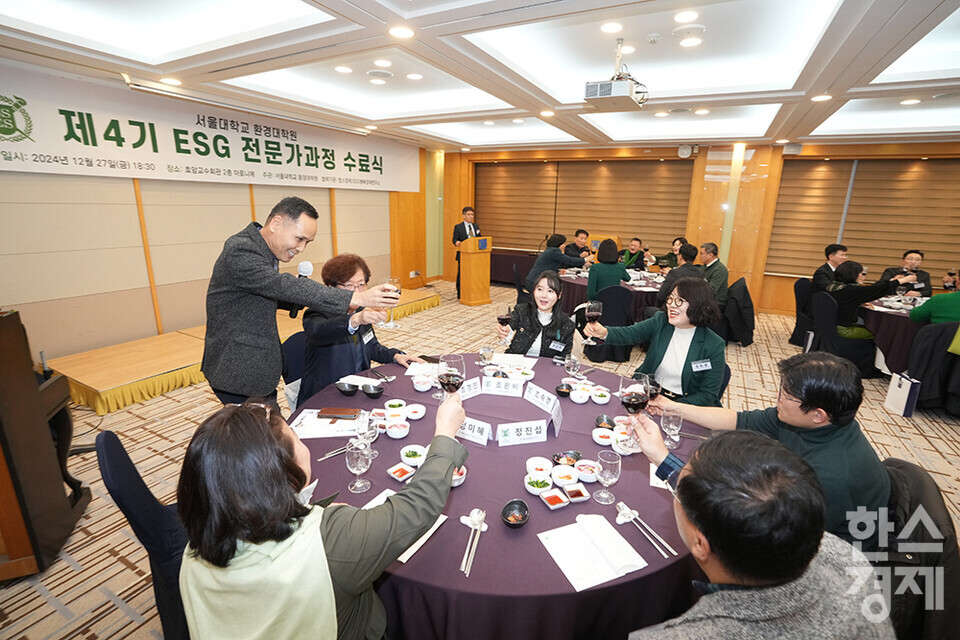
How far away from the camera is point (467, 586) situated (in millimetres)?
1179

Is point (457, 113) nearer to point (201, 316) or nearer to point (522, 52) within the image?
point (522, 52)

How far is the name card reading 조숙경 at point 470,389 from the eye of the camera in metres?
2.34

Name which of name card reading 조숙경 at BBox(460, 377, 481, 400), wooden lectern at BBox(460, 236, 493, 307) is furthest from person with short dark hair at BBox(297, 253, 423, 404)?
wooden lectern at BBox(460, 236, 493, 307)

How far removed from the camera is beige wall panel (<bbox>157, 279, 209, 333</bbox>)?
5281mm

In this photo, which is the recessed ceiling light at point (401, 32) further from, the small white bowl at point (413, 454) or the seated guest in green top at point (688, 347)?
the small white bowl at point (413, 454)

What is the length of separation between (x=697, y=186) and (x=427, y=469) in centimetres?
827

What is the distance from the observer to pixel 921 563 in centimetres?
124

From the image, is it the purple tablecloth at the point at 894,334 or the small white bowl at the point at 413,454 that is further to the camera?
the purple tablecloth at the point at 894,334

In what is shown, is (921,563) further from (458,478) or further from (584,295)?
(584,295)

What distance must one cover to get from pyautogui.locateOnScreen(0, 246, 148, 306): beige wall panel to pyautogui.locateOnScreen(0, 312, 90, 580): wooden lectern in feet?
8.63

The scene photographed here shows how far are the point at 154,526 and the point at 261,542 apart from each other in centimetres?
73

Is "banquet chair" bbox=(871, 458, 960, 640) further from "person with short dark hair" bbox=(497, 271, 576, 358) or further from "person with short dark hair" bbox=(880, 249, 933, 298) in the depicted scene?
"person with short dark hair" bbox=(880, 249, 933, 298)

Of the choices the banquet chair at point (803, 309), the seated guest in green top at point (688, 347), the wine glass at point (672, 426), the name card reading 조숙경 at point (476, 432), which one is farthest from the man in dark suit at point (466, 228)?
the wine glass at point (672, 426)

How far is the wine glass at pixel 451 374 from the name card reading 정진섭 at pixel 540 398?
43 cm
